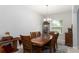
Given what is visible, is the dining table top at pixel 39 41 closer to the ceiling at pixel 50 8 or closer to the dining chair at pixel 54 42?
the dining chair at pixel 54 42

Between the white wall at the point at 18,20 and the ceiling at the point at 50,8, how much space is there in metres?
0.08

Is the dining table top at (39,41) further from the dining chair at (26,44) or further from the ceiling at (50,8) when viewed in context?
the ceiling at (50,8)

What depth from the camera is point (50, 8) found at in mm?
1717

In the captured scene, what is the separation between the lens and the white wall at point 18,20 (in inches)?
66.7

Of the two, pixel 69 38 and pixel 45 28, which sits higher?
pixel 45 28

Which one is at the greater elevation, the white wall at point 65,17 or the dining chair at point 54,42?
the white wall at point 65,17

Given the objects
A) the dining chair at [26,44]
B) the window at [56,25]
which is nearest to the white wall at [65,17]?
the window at [56,25]

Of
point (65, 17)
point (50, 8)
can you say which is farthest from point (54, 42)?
point (50, 8)

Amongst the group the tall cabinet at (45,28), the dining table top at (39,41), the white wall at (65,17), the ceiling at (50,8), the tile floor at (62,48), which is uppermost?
the ceiling at (50,8)

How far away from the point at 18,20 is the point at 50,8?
502mm

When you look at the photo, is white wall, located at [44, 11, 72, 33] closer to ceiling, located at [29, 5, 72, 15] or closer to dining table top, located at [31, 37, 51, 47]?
ceiling, located at [29, 5, 72, 15]

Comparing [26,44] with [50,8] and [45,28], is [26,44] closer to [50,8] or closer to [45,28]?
[45,28]

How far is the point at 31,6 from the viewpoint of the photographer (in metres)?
1.71
